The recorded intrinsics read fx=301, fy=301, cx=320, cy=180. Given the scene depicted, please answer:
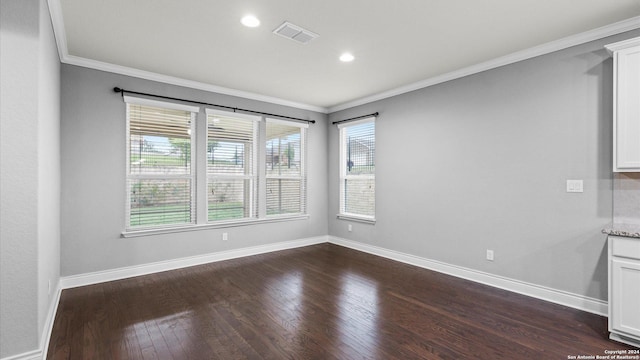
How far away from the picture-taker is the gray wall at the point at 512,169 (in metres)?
2.85

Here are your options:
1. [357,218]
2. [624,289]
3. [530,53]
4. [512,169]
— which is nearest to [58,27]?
[357,218]

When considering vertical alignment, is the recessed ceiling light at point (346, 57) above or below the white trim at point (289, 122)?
above

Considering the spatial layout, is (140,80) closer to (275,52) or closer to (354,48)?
(275,52)

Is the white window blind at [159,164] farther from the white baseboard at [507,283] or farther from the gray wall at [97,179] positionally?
the white baseboard at [507,283]

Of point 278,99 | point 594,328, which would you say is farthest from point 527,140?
point 278,99

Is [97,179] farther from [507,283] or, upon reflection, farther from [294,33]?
[507,283]

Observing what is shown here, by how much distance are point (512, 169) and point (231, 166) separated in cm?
384

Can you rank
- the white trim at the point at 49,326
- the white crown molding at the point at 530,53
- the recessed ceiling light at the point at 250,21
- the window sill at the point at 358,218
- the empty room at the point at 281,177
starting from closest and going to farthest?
the white trim at the point at 49,326
the empty room at the point at 281,177
the recessed ceiling light at the point at 250,21
the white crown molding at the point at 530,53
the window sill at the point at 358,218

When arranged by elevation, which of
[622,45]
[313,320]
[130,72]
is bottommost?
[313,320]

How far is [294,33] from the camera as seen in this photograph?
2857 mm

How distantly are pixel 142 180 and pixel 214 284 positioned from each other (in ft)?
5.58

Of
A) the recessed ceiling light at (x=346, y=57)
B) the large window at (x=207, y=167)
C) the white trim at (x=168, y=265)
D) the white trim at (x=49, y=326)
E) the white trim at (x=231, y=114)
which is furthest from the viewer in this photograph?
the white trim at (x=231, y=114)

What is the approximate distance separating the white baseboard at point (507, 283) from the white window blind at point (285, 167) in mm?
1664

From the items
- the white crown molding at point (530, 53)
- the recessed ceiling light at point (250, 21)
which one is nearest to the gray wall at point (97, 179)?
the recessed ceiling light at point (250, 21)
